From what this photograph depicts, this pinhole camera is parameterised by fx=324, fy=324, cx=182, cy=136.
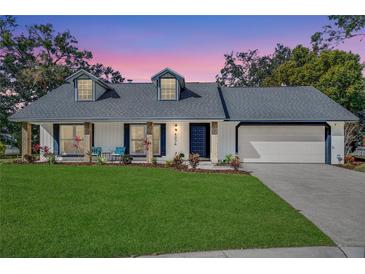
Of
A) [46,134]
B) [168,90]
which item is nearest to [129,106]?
[168,90]

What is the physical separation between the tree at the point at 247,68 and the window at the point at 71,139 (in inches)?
1153

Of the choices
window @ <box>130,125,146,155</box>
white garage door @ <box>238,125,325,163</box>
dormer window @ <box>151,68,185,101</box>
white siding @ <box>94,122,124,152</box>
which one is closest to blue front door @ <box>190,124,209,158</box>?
white garage door @ <box>238,125,325,163</box>

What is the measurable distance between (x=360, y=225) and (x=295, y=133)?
1472cm

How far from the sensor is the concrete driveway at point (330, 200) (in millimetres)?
6116

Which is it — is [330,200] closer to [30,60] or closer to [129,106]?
[129,106]

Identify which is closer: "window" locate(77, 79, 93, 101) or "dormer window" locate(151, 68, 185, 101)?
"dormer window" locate(151, 68, 185, 101)

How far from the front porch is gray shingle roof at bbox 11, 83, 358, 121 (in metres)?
0.89

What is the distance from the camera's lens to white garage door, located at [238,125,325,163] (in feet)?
68.0

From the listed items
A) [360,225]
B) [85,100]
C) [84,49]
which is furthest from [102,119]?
[84,49]

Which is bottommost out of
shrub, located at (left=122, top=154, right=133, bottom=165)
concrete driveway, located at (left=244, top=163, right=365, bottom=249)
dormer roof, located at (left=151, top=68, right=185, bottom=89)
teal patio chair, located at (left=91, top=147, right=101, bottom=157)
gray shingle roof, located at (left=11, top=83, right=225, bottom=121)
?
concrete driveway, located at (left=244, top=163, right=365, bottom=249)

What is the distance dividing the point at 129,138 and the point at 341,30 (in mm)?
15294

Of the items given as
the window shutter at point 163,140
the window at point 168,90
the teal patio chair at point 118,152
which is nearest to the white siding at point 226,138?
the window shutter at point 163,140

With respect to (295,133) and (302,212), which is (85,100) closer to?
(295,133)

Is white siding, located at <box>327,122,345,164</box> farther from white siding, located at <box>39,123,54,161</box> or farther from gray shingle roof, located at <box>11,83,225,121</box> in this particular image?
white siding, located at <box>39,123,54,161</box>
